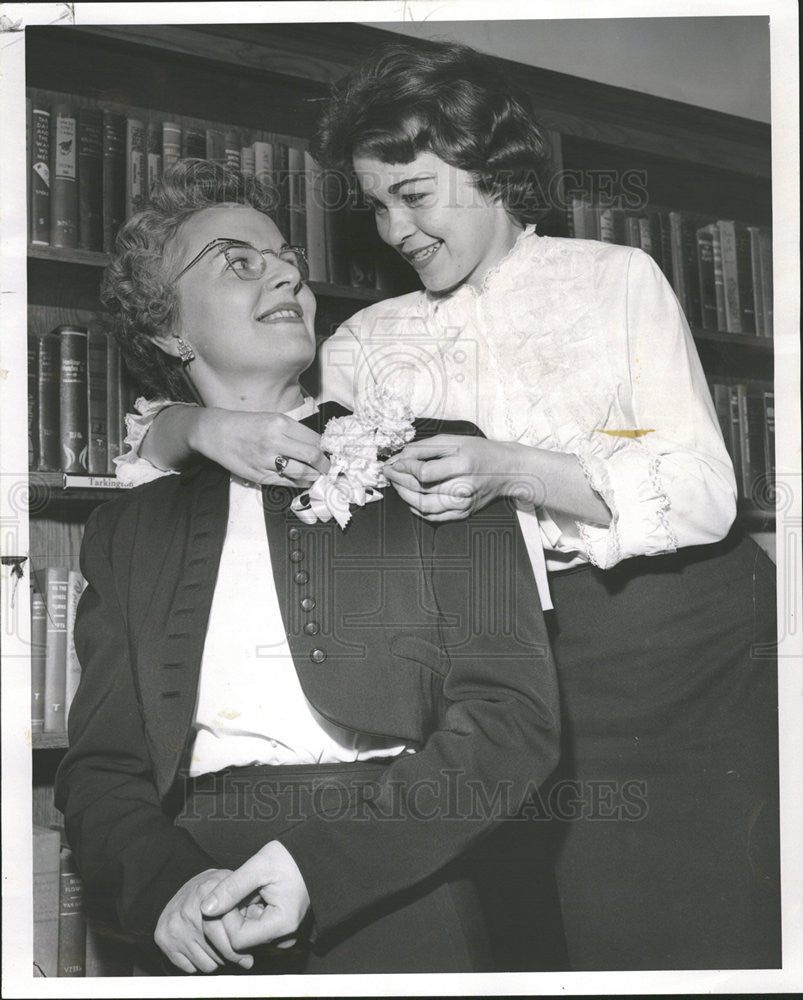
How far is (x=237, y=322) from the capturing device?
4.52 feet

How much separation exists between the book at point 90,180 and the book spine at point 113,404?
0.46ft

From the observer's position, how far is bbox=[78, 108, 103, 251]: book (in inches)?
55.9

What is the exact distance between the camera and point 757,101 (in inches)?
59.4

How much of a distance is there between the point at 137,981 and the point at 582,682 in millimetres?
713

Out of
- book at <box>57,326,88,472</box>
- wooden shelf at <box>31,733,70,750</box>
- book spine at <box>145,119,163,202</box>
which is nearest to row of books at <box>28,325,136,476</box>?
book at <box>57,326,88,472</box>

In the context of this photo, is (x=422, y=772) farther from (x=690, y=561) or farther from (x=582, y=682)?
(x=690, y=561)

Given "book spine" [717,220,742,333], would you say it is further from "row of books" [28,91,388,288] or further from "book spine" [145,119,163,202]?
"book spine" [145,119,163,202]

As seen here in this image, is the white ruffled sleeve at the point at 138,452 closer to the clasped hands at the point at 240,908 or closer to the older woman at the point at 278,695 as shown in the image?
the older woman at the point at 278,695

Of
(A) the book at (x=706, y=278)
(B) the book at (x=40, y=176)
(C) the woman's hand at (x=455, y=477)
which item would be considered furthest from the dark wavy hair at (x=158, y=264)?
(A) the book at (x=706, y=278)

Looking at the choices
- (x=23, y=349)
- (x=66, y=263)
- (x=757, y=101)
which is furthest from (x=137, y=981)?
(x=757, y=101)

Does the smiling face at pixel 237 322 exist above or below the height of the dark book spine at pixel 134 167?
below

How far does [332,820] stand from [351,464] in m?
0.46

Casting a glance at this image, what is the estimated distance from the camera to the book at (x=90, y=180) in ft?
4.66

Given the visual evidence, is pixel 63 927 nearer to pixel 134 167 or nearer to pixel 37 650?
pixel 37 650
